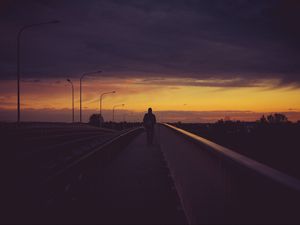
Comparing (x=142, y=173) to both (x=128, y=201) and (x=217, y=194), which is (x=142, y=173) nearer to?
(x=128, y=201)

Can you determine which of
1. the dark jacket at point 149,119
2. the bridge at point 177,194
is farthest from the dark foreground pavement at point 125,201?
the dark jacket at point 149,119

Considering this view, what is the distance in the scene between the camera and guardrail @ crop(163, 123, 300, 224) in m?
3.46

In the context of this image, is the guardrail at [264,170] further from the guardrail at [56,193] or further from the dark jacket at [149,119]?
the dark jacket at [149,119]

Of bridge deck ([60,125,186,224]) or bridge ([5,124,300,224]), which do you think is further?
bridge deck ([60,125,186,224])

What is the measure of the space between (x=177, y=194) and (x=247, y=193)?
6.03 m

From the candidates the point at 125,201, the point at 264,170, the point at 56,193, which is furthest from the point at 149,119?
the point at 264,170

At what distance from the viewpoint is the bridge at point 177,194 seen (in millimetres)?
4008

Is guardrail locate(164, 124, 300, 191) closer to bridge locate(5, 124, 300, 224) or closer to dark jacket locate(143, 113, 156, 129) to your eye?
bridge locate(5, 124, 300, 224)

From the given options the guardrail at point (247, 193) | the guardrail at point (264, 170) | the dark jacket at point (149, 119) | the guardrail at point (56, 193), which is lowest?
the guardrail at point (56, 193)

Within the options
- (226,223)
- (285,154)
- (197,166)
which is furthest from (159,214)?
(285,154)

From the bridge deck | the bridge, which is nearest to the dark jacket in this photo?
the bridge deck

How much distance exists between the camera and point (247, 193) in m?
4.80

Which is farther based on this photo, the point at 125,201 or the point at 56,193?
the point at 125,201

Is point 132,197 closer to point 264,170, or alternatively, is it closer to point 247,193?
point 247,193
